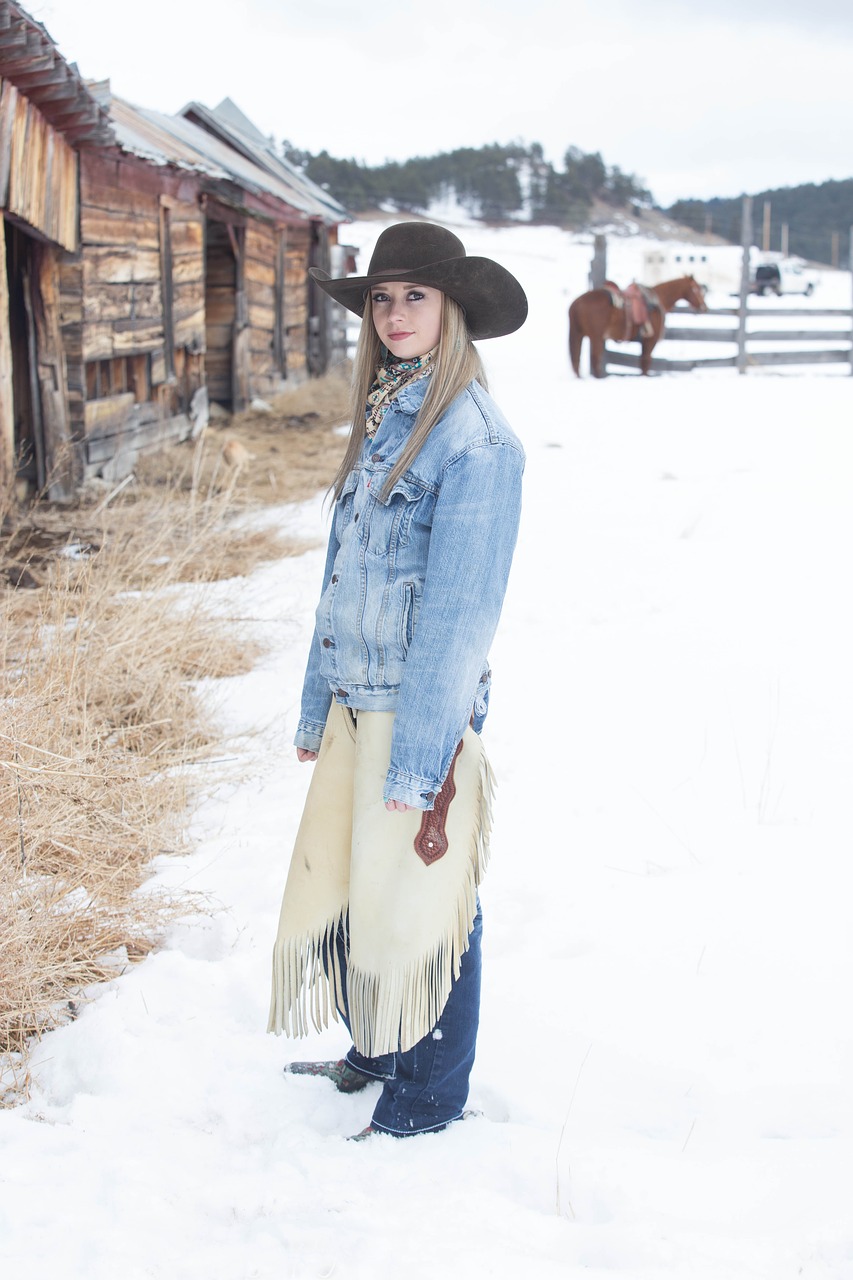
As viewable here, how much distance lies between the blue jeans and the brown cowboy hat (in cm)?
121

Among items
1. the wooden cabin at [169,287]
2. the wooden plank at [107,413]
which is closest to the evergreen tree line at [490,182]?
the wooden cabin at [169,287]

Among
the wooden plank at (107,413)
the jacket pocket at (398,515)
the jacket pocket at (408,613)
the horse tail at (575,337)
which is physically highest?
the horse tail at (575,337)

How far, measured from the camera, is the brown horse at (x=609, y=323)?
15.8 m

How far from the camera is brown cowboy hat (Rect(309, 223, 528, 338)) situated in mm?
2064

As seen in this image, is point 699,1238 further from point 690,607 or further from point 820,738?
point 690,607

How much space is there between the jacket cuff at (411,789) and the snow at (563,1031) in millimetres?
786

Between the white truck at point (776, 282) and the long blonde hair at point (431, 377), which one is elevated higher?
the white truck at point (776, 282)

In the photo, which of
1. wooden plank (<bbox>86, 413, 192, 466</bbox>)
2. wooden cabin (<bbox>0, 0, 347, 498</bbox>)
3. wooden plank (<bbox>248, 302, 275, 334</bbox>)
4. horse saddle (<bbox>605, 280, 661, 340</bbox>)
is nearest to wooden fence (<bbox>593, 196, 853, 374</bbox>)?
horse saddle (<bbox>605, 280, 661, 340</bbox>)

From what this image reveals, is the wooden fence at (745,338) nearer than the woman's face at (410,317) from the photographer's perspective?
No

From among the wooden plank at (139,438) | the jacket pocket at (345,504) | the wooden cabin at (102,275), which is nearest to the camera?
the jacket pocket at (345,504)

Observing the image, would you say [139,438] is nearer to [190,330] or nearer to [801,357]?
[190,330]

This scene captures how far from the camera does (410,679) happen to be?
202 cm

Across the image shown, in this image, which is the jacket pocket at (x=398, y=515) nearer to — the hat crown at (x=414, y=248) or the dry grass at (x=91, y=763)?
the hat crown at (x=414, y=248)

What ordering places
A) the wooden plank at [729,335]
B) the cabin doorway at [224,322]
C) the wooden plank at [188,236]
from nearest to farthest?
the wooden plank at [188,236]
the cabin doorway at [224,322]
the wooden plank at [729,335]
